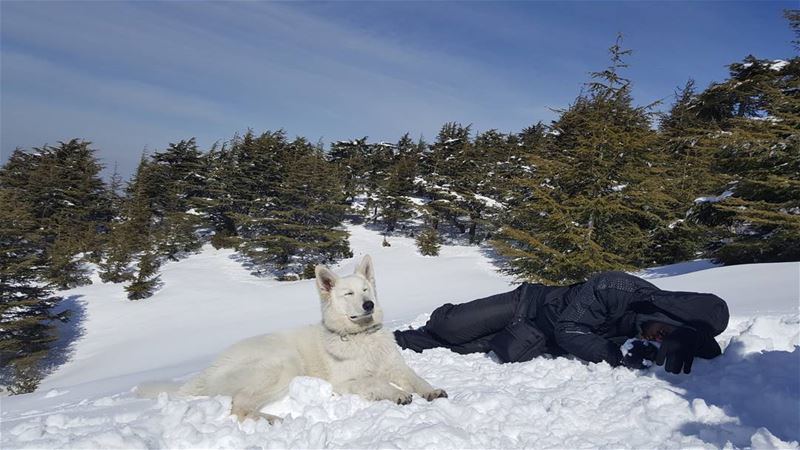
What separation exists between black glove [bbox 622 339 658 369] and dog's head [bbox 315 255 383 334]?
2.48 meters

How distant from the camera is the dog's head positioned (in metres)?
4.46

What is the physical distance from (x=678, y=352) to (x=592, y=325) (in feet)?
3.66

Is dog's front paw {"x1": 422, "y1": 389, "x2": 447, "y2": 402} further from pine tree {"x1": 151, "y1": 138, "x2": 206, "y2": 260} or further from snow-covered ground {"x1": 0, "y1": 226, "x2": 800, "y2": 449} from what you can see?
pine tree {"x1": 151, "y1": 138, "x2": 206, "y2": 260}

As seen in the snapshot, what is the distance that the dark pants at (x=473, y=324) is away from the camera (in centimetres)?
585

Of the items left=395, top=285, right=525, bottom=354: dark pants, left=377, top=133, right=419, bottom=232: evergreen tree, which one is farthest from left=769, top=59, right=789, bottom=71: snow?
left=377, top=133, right=419, bottom=232: evergreen tree

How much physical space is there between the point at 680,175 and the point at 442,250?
1498 centimetres

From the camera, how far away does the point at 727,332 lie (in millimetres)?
5137

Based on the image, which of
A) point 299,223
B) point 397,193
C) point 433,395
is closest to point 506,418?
point 433,395

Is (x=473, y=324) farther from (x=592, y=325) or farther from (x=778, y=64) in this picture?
(x=778, y=64)

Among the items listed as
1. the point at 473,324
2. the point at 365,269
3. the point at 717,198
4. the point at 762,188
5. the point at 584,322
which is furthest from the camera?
the point at 717,198

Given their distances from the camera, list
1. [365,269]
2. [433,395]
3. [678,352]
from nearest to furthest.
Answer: [433,395] < [678,352] < [365,269]

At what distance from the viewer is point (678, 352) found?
4164 mm

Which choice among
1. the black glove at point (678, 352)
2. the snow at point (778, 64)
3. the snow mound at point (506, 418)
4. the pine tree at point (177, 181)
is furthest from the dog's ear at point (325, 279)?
the pine tree at point (177, 181)

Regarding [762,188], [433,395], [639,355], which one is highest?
[762,188]
